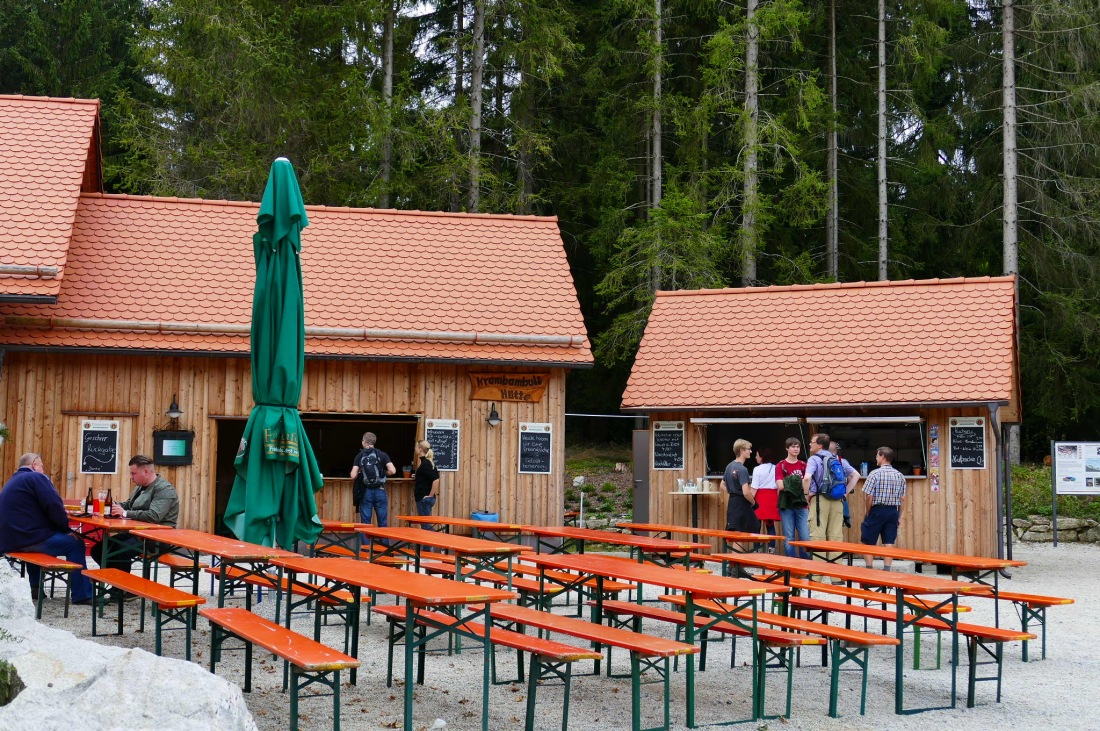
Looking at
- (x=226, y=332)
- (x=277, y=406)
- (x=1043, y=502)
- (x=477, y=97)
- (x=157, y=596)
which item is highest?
(x=477, y=97)

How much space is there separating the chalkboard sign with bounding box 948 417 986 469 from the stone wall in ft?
21.9

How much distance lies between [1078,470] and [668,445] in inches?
291

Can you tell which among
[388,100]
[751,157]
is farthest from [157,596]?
[751,157]

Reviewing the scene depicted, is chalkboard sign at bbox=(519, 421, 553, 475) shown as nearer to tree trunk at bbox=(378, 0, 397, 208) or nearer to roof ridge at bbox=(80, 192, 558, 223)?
roof ridge at bbox=(80, 192, 558, 223)

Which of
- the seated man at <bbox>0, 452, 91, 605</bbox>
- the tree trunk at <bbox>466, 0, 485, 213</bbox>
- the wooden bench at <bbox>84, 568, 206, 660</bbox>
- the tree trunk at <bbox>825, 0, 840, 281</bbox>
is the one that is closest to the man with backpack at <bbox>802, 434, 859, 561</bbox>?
the wooden bench at <bbox>84, 568, 206, 660</bbox>

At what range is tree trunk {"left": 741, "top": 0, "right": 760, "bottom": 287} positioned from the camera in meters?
25.7

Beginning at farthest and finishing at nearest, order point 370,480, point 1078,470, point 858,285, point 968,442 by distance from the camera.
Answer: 1. point 1078,470
2. point 858,285
3. point 968,442
4. point 370,480

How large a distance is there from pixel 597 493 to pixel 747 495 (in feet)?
33.6

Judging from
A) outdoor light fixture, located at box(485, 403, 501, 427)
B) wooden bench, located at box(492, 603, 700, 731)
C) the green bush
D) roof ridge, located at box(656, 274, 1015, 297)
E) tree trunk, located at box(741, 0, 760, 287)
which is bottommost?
the green bush

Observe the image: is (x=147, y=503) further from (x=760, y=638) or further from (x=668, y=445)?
(x=668, y=445)

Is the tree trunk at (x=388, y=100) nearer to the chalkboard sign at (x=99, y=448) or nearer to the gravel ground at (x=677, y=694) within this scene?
the chalkboard sign at (x=99, y=448)

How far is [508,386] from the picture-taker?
634 inches

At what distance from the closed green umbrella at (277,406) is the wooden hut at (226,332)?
565 centimetres

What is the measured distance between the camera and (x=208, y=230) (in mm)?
16891
